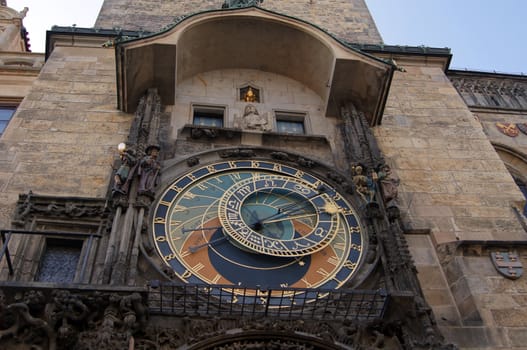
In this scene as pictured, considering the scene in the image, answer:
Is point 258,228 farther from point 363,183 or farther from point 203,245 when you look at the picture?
point 363,183

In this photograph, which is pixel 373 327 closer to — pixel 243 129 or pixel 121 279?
pixel 121 279

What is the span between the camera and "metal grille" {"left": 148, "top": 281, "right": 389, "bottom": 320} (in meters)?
6.91

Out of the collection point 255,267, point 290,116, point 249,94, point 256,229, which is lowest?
point 255,267

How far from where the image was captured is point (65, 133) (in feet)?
33.1

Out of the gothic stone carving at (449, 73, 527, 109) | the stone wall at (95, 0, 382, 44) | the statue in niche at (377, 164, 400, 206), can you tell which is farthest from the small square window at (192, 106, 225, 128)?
the gothic stone carving at (449, 73, 527, 109)

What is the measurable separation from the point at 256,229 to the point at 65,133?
381 centimetres

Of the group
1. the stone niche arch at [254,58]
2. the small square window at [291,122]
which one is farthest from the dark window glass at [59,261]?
the small square window at [291,122]

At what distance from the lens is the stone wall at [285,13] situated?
48.2 feet

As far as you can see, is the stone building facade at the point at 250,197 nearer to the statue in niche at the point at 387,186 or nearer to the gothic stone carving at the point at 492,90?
the statue in niche at the point at 387,186

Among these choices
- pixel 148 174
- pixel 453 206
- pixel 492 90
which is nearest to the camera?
pixel 148 174

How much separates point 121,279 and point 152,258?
80cm

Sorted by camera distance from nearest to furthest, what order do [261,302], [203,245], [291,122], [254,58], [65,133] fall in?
[261,302] → [203,245] → [65,133] → [291,122] → [254,58]

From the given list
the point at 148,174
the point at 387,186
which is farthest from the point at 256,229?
the point at 387,186

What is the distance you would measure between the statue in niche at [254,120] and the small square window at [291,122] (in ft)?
1.09
